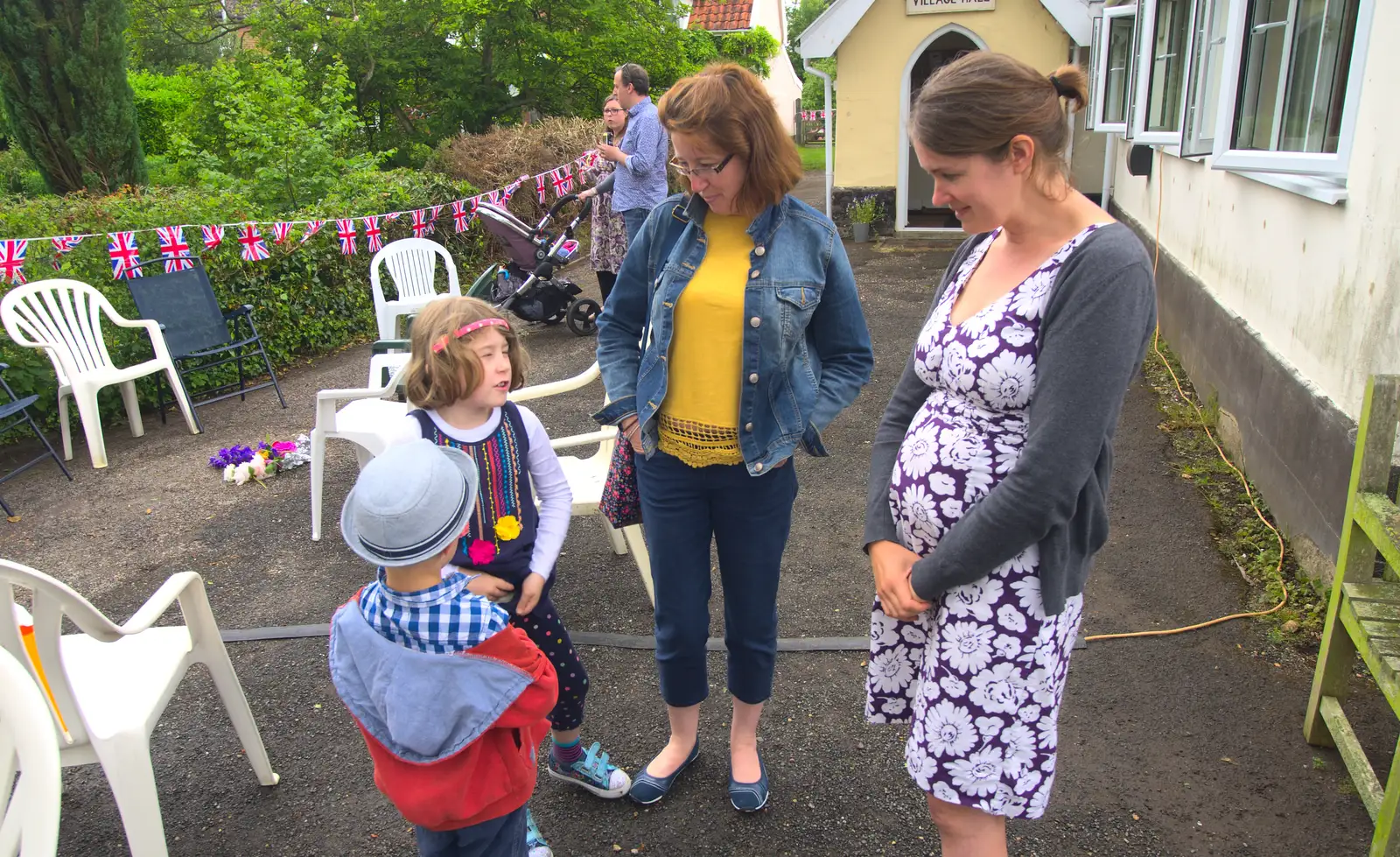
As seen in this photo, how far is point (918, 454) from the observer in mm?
1571

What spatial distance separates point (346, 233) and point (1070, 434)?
6878 mm

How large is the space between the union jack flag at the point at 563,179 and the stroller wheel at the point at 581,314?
10.6 feet

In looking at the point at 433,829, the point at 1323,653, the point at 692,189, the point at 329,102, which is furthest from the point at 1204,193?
the point at 329,102

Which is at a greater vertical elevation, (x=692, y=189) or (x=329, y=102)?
(x=329, y=102)

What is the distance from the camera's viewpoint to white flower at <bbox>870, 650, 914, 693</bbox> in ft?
5.74

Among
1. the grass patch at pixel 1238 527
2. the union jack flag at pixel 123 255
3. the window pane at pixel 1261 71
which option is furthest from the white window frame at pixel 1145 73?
the union jack flag at pixel 123 255

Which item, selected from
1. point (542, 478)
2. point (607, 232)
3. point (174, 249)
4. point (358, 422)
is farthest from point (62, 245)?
point (542, 478)

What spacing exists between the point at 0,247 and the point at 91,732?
15.3 feet

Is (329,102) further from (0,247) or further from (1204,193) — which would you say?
(1204,193)

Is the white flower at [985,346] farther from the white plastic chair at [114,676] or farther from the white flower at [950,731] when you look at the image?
the white plastic chair at [114,676]

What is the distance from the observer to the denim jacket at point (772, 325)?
77.2 inches

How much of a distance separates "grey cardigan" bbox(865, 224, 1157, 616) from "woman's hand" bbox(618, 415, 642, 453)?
803 mm

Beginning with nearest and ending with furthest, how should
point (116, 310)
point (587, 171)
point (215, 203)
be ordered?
point (116, 310)
point (215, 203)
point (587, 171)

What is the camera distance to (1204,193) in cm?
532
